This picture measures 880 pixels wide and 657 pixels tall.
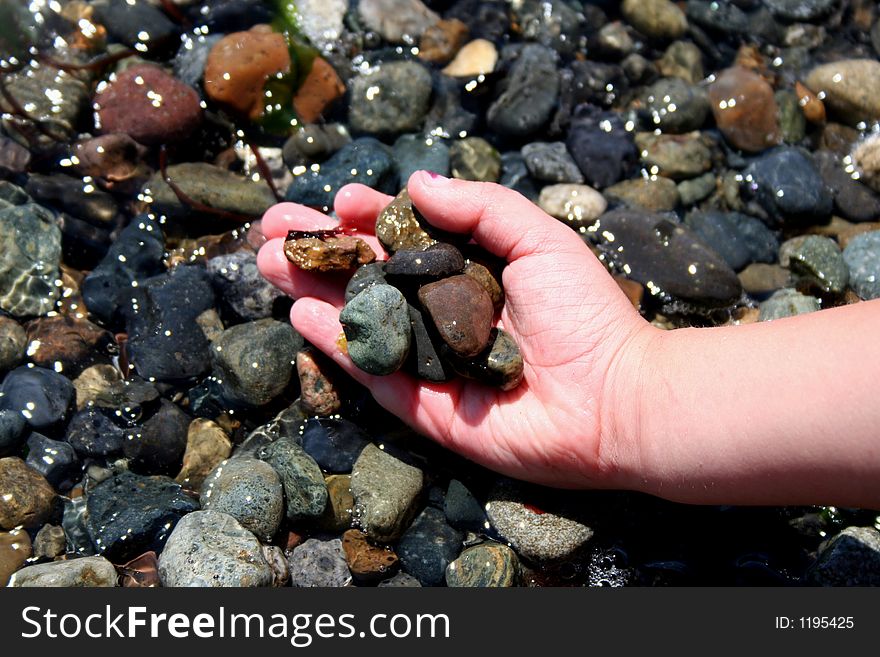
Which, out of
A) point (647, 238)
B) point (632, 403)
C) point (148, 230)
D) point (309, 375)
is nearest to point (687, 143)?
point (647, 238)

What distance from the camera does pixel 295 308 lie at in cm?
335

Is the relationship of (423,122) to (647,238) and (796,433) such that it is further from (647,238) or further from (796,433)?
(796,433)

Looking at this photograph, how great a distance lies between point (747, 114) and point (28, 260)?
464cm

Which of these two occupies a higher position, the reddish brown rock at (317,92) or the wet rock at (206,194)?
the reddish brown rock at (317,92)

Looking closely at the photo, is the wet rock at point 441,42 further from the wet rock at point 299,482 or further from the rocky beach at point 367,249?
the wet rock at point 299,482

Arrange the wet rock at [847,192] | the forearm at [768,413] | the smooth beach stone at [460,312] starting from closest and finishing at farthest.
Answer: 1. the forearm at [768,413]
2. the smooth beach stone at [460,312]
3. the wet rock at [847,192]

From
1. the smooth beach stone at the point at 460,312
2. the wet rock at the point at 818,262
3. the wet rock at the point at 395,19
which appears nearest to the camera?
the smooth beach stone at the point at 460,312

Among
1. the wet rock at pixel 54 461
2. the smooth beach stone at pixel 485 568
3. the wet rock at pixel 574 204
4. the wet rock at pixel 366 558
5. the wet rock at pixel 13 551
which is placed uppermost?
the wet rock at pixel 574 204

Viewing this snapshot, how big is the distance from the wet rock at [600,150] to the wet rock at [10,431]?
3532 millimetres

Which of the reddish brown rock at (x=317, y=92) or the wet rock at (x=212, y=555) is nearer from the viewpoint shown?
the wet rock at (x=212, y=555)

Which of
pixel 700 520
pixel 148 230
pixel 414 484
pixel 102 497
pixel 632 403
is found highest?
pixel 632 403

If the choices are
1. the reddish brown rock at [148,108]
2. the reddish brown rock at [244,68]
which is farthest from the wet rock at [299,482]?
the reddish brown rock at [244,68]

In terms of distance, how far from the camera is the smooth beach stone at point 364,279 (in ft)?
10.0

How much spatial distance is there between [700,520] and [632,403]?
2.66 ft
